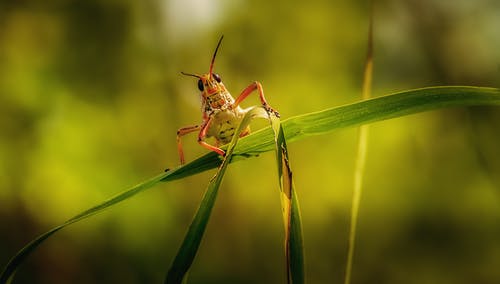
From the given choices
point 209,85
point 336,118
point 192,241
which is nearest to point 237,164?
point 209,85

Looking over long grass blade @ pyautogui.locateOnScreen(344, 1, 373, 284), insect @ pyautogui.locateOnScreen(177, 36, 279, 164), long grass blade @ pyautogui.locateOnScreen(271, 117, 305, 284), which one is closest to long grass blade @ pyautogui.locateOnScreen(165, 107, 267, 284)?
long grass blade @ pyautogui.locateOnScreen(271, 117, 305, 284)

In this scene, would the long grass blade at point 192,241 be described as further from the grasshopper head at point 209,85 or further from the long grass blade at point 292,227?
the grasshopper head at point 209,85

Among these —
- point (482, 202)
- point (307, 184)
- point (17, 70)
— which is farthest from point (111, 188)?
point (482, 202)

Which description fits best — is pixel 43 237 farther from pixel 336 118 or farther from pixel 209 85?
pixel 209 85

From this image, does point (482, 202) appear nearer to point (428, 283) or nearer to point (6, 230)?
point (428, 283)

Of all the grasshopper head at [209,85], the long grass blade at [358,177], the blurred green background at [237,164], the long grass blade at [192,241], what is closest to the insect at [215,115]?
the grasshopper head at [209,85]

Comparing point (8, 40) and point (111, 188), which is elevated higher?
point (8, 40)

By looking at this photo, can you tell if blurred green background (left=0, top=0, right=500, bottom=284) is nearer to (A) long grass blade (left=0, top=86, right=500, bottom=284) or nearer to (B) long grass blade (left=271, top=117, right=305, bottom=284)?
(A) long grass blade (left=0, top=86, right=500, bottom=284)
